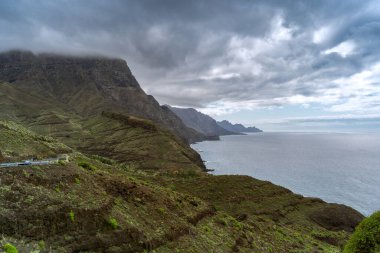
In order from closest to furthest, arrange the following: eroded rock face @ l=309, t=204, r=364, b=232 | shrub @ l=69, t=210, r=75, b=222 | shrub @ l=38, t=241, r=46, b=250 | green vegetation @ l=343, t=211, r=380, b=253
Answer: shrub @ l=38, t=241, r=46, b=250 < shrub @ l=69, t=210, r=75, b=222 < green vegetation @ l=343, t=211, r=380, b=253 < eroded rock face @ l=309, t=204, r=364, b=232

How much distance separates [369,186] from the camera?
144250mm

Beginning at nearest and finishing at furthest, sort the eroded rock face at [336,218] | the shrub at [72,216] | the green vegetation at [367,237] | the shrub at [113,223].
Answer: the shrub at [72,216] → the shrub at [113,223] → the green vegetation at [367,237] → the eroded rock face at [336,218]

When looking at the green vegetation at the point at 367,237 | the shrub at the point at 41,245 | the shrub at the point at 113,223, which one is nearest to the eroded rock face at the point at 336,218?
the green vegetation at the point at 367,237

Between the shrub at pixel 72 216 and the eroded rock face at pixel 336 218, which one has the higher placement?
the shrub at pixel 72 216

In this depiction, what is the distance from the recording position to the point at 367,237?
82.5 feet

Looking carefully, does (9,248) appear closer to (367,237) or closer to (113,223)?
(113,223)

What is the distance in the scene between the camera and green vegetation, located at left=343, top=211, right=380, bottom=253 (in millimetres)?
24625

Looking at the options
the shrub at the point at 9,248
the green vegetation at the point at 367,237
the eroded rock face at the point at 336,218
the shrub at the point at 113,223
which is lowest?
the eroded rock face at the point at 336,218

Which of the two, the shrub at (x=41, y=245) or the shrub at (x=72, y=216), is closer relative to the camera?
the shrub at (x=41, y=245)

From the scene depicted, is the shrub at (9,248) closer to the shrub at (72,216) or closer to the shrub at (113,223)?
the shrub at (72,216)

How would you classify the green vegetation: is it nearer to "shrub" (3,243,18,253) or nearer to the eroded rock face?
"shrub" (3,243,18,253)

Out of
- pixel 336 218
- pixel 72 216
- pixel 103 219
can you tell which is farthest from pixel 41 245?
pixel 336 218

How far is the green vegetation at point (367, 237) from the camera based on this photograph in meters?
24.6

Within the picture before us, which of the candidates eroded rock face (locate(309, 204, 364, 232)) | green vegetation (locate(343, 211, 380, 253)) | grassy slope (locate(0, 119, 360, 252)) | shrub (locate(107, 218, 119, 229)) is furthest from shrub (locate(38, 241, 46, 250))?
eroded rock face (locate(309, 204, 364, 232))
